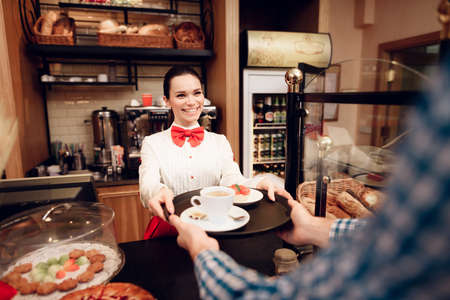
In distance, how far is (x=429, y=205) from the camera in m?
0.23

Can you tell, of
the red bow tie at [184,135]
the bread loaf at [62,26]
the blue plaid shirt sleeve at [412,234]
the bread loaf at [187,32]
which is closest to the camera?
the blue plaid shirt sleeve at [412,234]

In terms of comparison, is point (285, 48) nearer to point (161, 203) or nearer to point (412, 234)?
point (161, 203)

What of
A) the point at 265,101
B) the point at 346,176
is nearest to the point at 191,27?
the point at 265,101

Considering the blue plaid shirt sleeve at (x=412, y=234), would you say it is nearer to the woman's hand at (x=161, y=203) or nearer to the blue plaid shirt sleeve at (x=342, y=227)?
the blue plaid shirt sleeve at (x=342, y=227)

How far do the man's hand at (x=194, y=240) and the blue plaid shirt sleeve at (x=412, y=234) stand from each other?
435mm

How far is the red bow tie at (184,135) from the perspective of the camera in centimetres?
181

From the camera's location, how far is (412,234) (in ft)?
0.79

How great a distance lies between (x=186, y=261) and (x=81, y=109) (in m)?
2.70

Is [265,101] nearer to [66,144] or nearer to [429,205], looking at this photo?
[66,144]

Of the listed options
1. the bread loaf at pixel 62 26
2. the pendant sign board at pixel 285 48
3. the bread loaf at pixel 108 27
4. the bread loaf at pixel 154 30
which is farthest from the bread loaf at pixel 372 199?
the bread loaf at pixel 62 26

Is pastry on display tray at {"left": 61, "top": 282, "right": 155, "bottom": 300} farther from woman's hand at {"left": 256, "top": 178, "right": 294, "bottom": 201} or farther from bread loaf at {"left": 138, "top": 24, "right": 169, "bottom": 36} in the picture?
bread loaf at {"left": 138, "top": 24, "right": 169, "bottom": 36}

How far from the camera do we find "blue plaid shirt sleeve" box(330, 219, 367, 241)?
32.1 inches

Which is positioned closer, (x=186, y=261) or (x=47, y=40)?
(x=186, y=261)

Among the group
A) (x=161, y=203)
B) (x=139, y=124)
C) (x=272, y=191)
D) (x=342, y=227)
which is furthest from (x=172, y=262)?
(x=139, y=124)
